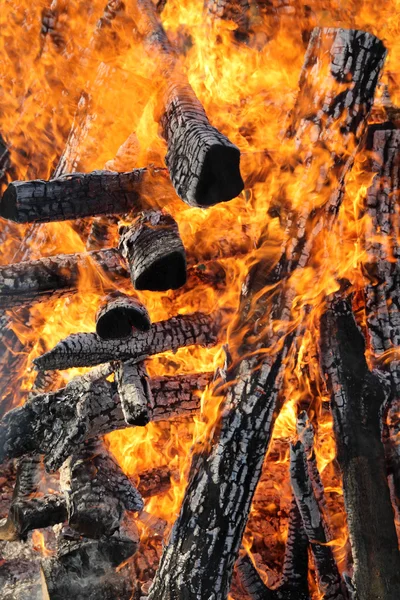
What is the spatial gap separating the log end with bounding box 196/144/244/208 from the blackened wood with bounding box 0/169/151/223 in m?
0.68

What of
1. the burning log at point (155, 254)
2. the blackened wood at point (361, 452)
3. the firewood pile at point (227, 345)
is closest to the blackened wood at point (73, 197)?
the firewood pile at point (227, 345)

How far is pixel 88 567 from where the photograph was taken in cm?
313

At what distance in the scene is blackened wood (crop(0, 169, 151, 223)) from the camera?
304 cm

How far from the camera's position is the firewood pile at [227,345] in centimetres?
280

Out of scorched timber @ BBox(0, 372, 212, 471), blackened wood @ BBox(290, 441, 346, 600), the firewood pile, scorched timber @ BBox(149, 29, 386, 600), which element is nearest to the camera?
scorched timber @ BBox(149, 29, 386, 600)

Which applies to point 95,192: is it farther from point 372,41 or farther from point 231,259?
point 372,41

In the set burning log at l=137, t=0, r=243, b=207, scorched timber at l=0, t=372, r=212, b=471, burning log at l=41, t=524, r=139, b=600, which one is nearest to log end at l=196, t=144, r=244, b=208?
burning log at l=137, t=0, r=243, b=207

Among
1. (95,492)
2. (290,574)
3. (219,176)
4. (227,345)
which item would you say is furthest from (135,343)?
(290,574)

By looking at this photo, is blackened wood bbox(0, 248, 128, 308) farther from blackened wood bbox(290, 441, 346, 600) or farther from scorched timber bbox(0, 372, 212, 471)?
blackened wood bbox(290, 441, 346, 600)

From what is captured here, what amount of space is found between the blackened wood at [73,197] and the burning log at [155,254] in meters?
0.25

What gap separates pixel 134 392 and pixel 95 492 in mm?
656

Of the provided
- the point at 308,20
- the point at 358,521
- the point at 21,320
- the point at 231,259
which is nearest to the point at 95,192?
the point at 231,259

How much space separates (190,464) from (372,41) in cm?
242

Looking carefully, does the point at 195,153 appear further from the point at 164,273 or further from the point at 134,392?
the point at 134,392
